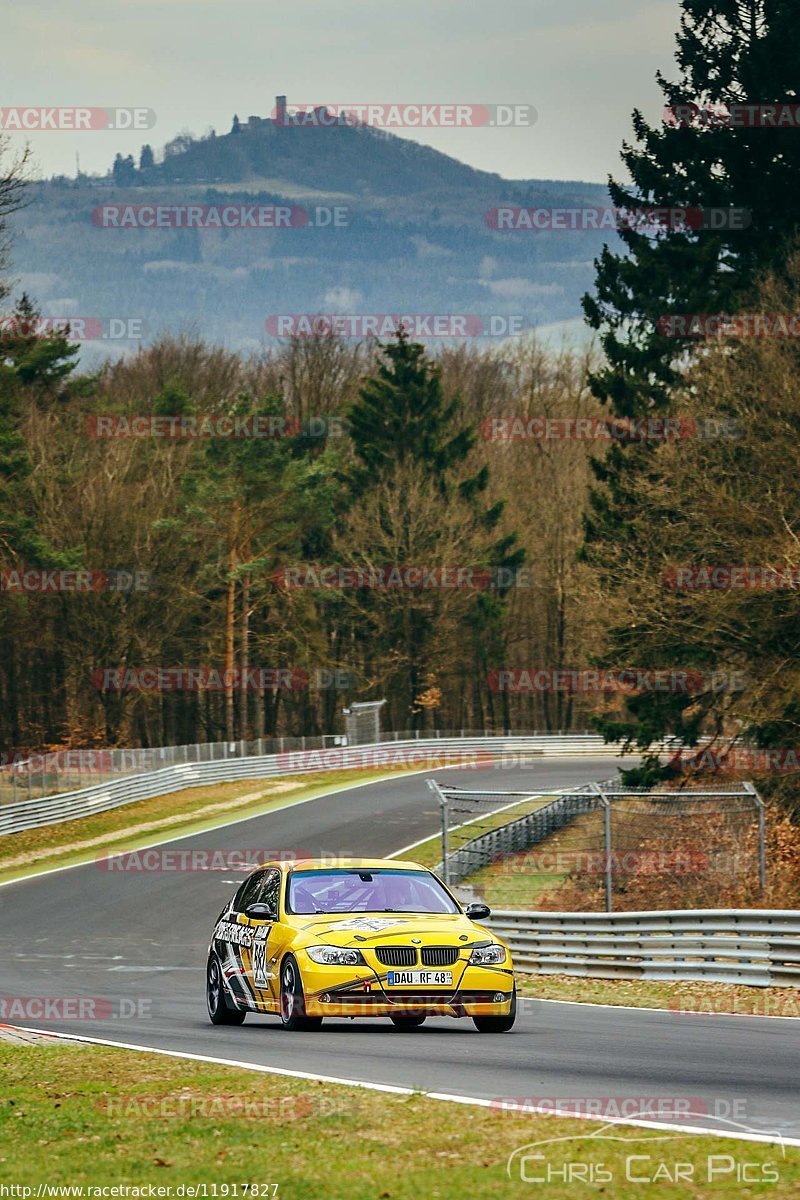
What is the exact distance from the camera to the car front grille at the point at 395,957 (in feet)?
45.2

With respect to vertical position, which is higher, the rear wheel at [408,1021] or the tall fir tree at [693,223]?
the tall fir tree at [693,223]

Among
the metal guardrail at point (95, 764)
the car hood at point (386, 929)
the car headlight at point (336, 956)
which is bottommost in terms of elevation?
the metal guardrail at point (95, 764)

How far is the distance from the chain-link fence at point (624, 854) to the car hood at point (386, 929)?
7.85 m

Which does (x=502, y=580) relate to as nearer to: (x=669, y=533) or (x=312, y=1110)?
(x=669, y=533)

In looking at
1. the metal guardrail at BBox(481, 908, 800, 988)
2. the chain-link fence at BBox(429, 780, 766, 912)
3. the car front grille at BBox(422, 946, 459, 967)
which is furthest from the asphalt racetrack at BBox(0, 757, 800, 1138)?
the chain-link fence at BBox(429, 780, 766, 912)

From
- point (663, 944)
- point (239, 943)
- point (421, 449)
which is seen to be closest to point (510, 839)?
point (663, 944)

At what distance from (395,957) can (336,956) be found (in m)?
0.46

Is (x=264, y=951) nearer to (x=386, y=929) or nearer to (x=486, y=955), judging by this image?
(x=386, y=929)

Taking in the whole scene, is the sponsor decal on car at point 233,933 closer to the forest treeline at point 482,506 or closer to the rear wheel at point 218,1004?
the rear wheel at point 218,1004

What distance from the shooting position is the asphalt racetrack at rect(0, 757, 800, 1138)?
1023 cm

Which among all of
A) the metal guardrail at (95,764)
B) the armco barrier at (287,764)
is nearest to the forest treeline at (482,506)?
the armco barrier at (287,764)

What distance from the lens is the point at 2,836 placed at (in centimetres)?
4591

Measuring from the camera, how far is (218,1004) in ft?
52.1

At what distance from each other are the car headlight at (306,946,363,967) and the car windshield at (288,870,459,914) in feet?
3.01
